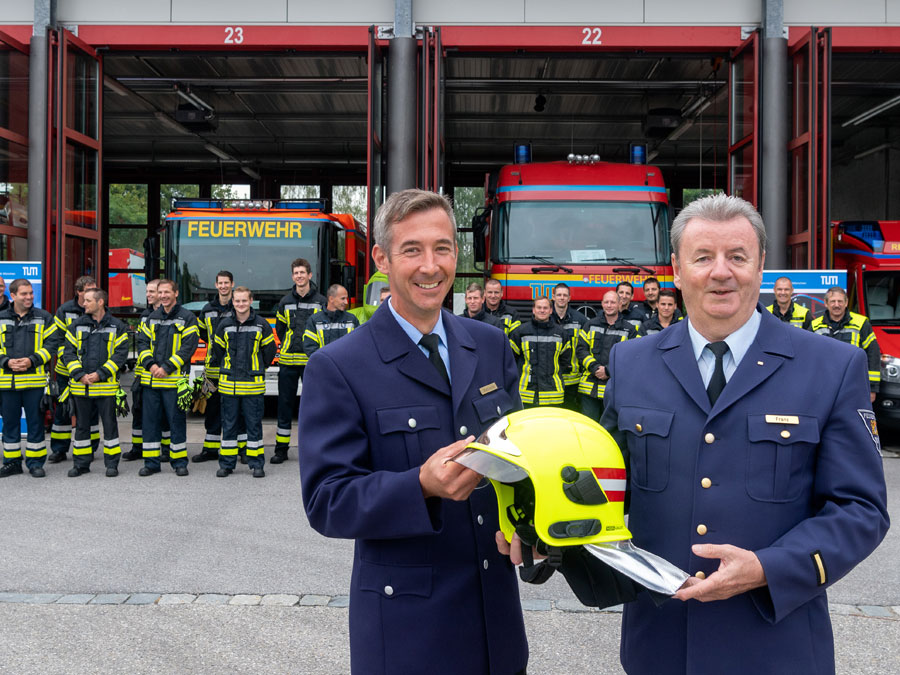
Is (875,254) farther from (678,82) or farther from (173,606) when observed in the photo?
(173,606)

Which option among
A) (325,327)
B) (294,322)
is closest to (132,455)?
(294,322)

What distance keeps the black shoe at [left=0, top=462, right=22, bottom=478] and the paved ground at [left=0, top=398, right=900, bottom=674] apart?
1545 mm

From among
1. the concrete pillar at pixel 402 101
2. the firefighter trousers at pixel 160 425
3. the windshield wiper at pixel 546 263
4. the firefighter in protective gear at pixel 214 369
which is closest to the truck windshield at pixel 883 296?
the windshield wiper at pixel 546 263

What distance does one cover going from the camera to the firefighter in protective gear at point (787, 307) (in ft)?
31.8

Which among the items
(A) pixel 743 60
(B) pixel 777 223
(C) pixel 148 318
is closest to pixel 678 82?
(A) pixel 743 60

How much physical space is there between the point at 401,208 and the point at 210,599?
3392 millimetres

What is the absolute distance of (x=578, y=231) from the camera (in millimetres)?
11398

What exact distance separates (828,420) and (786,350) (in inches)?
6.7

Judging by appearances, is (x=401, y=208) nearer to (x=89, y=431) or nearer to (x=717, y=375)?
(x=717, y=375)

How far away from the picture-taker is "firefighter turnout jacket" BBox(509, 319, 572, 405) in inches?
383

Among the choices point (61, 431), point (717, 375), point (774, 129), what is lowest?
point (61, 431)

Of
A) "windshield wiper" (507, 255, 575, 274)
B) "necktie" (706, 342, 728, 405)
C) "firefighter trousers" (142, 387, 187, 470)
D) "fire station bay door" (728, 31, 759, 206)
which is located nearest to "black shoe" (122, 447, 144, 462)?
"firefighter trousers" (142, 387, 187, 470)

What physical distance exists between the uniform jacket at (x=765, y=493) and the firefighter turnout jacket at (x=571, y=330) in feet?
26.0

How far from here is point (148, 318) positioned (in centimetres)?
905
